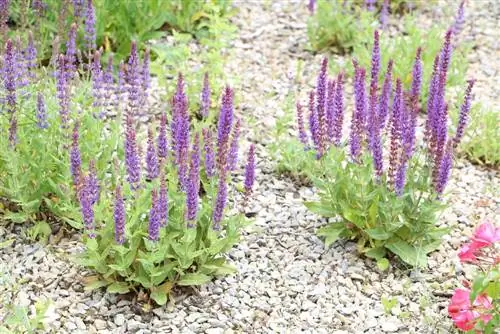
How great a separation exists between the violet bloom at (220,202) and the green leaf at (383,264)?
937 mm

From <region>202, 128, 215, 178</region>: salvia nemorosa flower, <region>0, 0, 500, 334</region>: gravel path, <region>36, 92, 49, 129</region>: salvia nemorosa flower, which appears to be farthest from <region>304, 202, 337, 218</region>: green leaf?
<region>36, 92, 49, 129</region>: salvia nemorosa flower

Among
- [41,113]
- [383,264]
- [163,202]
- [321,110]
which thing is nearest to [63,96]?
[41,113]

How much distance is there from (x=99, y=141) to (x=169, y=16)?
2458 millimetres

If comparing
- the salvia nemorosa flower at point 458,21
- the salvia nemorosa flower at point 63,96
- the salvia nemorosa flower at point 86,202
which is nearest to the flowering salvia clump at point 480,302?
the salvia nemorosa flower at point 86,202

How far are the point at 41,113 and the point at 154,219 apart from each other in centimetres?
103

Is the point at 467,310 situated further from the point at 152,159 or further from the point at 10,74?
the point at 10,74

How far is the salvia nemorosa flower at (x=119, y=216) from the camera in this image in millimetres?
3627

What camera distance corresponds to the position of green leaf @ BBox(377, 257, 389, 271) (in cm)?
440

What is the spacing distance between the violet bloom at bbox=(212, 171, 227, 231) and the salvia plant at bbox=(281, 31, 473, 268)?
2.30 feet

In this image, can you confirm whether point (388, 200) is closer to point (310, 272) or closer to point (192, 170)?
point (310, 272)

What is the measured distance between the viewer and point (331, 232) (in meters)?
4.54

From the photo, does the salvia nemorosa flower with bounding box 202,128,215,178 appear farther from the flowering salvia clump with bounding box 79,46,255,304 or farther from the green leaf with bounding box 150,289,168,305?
Answer: the green leaf with bounding box 150,289,168,305

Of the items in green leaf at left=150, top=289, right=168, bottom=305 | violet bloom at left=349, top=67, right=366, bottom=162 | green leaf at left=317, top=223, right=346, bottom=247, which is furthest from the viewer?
green leaf at left=317, top=223, right=346, bottom=247

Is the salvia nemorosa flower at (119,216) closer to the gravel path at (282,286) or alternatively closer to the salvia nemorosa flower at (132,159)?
the salvia nemorosa flower at (132,159)
